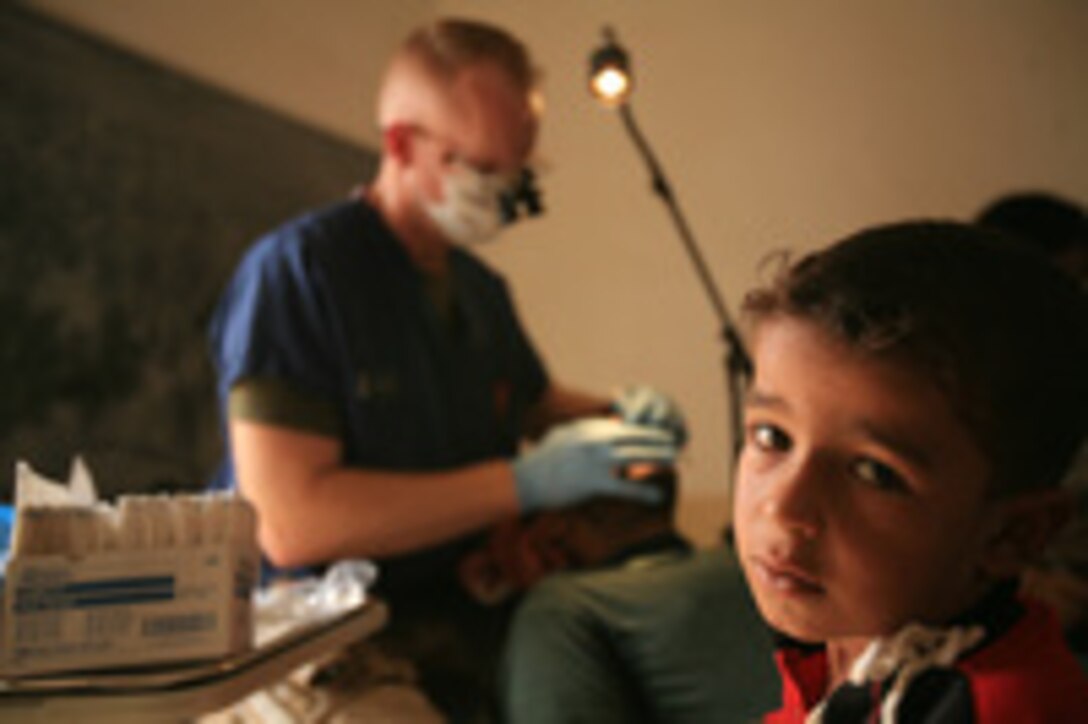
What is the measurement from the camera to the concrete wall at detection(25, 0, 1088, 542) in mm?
413

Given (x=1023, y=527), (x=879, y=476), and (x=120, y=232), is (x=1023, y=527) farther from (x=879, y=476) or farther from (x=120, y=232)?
(x=120, y=232)

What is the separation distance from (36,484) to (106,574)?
0.32 feet

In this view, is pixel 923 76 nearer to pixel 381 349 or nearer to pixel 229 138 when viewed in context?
pixel 381 349

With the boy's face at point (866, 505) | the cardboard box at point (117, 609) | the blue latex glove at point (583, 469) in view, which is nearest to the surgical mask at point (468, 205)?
the blue latex glove at point (583, 469)

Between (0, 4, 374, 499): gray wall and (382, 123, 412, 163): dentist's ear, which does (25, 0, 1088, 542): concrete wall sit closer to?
(0, 4, 374, 499): gray wall

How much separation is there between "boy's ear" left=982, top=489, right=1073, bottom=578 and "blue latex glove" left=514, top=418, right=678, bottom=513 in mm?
603

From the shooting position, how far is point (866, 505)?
0.28 m

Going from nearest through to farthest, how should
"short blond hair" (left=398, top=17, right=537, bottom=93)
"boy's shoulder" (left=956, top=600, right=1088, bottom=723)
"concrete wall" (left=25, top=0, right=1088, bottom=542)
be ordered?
"boy's shoulder" (left=956, top=600, right=1088, bottom=723)
"concrete wall" (left=25, top=0, right=1088, bottom=542)
"short blond hair" (left=398, top=17, right=537, bottom=93)

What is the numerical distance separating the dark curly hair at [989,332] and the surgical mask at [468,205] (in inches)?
23.6

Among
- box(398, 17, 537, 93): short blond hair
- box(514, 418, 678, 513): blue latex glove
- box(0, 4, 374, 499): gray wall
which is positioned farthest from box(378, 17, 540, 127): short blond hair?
box(514, 418, 678, 513): blue latex glove

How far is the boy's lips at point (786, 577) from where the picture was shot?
295 mm

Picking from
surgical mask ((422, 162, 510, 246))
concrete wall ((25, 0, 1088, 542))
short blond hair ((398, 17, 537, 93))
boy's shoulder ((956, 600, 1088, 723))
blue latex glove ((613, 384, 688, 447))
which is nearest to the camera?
boy's shoulder ((956, 600, 1088, 723))

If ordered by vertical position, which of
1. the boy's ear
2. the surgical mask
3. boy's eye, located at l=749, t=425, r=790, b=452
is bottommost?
the boy's ear

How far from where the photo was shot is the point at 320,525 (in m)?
0.81
